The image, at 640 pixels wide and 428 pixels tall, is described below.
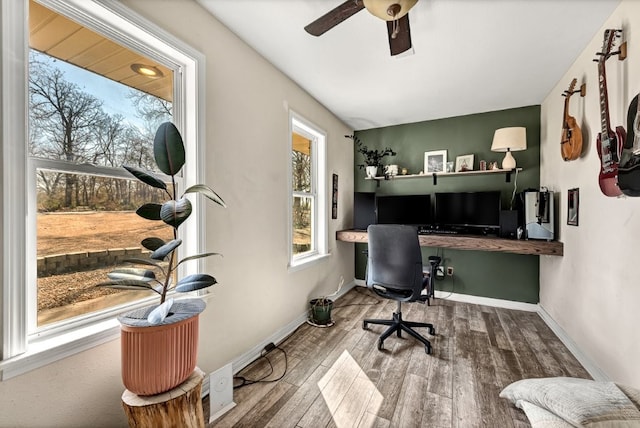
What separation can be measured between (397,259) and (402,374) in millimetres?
850

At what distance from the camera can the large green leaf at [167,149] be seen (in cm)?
112

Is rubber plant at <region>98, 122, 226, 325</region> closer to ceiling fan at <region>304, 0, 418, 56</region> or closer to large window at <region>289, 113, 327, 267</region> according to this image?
ceiling fan at <region>304, 0, 418, 56</region>

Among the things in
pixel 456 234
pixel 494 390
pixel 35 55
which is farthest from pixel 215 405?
pixel 456 234

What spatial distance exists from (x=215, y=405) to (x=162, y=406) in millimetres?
581

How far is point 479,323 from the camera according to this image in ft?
8.89

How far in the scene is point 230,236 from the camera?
183cm

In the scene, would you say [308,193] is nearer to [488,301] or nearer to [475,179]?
[475,179]

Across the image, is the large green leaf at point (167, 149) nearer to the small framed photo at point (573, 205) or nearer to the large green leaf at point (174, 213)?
the large green leaf at point (174, 213)

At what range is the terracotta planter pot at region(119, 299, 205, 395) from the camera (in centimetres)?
100

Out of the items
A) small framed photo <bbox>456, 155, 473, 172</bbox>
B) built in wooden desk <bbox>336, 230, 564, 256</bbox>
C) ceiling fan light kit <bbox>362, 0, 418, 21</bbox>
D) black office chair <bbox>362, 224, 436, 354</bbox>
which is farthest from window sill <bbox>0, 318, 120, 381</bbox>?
small framed photo <bbox>456, 155, 473, 172</bbox>

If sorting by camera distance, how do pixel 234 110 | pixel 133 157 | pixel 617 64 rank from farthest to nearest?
pixel 234 110 < pixel 617 64 < pixel 133 157

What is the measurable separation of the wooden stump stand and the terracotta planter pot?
3cm

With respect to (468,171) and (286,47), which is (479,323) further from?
(286,47)

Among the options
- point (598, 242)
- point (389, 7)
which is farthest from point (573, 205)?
point (389, 7)
